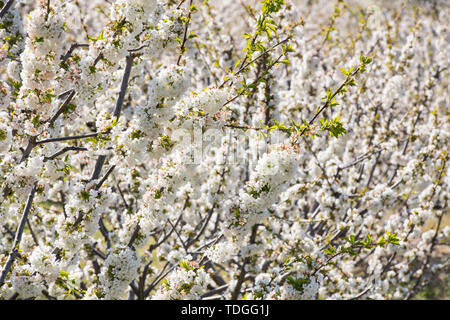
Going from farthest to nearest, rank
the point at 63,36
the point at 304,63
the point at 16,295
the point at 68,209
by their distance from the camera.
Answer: the point at 304,63, the point at 16,295, the point at 68,209, the point at 63,36

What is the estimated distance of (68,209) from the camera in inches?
130

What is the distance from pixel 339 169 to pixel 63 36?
435 centimetres

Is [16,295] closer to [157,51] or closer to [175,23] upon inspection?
[157,51]

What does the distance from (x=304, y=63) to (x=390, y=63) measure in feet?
6.17

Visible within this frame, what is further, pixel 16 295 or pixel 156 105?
pixel 16 295
